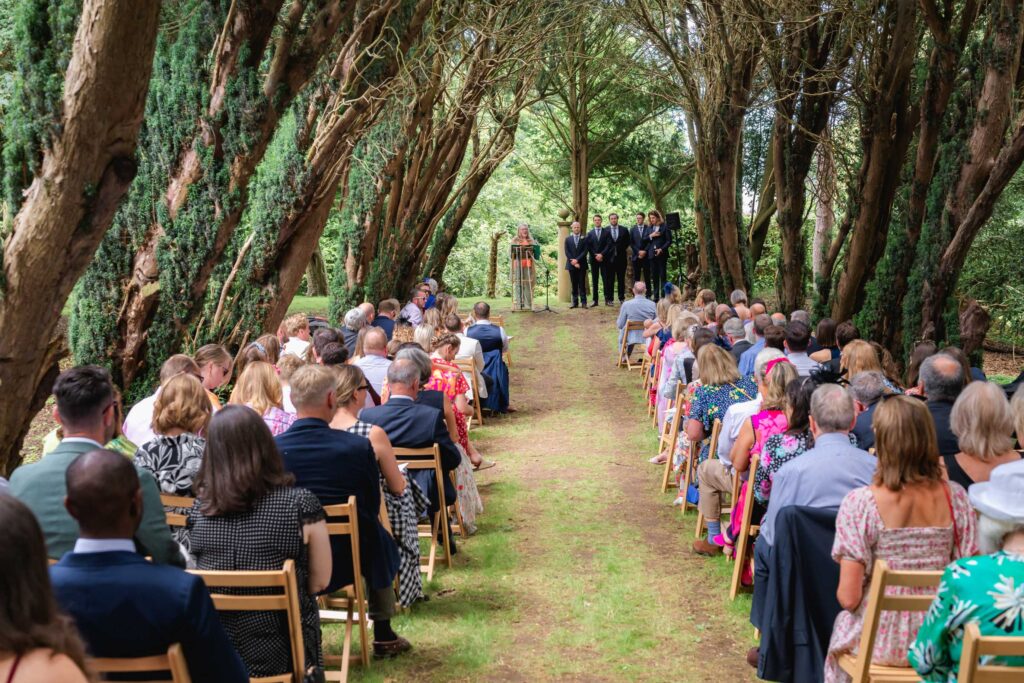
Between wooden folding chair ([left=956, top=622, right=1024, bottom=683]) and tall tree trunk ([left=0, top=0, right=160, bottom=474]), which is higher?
tall tree trunk ([left=0, top=0, right=160, bottom=474])

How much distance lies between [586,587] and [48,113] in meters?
4.39

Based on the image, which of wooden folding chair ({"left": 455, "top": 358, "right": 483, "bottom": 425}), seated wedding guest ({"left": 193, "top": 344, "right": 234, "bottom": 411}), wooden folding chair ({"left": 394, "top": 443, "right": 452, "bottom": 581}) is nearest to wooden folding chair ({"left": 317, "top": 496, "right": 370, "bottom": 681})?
wooden folding chair ({"left": 394, "top": 443, "right": 452, "bottom": 581})

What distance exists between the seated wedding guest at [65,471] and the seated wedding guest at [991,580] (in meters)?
2.45

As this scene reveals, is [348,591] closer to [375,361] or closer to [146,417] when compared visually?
[146,417]

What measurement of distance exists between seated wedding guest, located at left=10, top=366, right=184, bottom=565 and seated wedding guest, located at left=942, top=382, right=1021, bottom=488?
11.7 ft

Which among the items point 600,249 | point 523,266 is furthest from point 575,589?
point 523,266

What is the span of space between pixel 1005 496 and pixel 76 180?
4.53m

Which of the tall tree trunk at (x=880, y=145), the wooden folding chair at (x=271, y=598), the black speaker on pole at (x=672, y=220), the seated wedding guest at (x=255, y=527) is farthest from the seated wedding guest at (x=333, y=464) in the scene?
the black speaker on pole at (x=672, y=220)

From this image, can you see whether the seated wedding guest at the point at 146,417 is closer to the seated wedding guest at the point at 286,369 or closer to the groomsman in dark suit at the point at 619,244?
the seated wedding guest at the point at 286,369

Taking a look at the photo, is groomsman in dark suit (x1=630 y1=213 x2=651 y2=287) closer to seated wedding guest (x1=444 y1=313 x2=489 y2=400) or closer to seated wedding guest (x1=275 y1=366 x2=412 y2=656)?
seated wedding guest (x1=444 y1=313 x2=489 y2=400)

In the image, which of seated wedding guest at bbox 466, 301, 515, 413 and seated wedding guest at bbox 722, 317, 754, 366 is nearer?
seated wedding guest at bbox 722, 317, 754, 366

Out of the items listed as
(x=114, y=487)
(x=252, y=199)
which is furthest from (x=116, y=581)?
(x=252, y=199)

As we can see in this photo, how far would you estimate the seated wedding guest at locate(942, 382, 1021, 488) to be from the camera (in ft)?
16.1

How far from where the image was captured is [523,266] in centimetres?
2336
